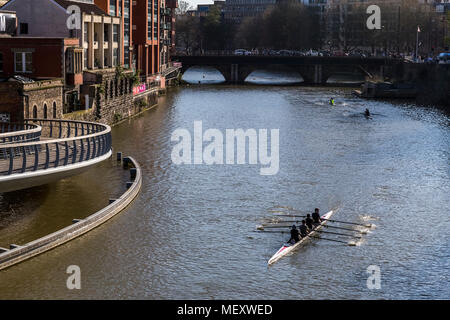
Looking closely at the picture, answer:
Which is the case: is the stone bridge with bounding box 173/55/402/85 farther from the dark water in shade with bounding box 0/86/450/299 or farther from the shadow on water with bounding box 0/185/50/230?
the shadow on water with bounding box 0/185/50/230

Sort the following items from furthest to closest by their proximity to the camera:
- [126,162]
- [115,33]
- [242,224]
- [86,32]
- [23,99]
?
→ [115,33] → [86,32] → [126,162] → [23,99] → [242,224]

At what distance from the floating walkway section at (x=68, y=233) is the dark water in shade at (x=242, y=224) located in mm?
375

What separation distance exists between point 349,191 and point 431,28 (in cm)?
13841

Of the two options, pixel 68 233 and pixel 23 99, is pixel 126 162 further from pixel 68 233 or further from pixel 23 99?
pixel 68 233

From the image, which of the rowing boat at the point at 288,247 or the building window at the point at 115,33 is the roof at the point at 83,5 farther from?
the rowing boat at the point at 288,247

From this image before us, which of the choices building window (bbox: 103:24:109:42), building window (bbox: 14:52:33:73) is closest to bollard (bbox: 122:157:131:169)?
building window (bbox: 14:52:33:73)

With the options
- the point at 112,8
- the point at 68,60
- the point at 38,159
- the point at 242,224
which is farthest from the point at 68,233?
the point at 112,8

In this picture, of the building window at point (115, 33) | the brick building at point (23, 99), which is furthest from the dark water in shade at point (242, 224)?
the building window at point (115, 33)

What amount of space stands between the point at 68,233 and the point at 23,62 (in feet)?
93.4

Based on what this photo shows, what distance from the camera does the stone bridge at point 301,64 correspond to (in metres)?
146

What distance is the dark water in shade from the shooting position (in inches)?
1219

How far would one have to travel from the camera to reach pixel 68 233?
3506 centimetres

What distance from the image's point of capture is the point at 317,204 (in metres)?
44.7
